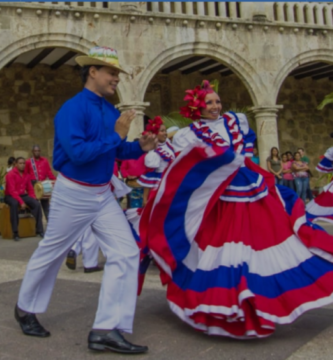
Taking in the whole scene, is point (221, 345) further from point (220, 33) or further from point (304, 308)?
point (220, 33)

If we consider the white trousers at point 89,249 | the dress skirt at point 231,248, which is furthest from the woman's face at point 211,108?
the white trousers at point 89,249

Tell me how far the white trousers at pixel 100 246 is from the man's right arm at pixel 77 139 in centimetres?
26

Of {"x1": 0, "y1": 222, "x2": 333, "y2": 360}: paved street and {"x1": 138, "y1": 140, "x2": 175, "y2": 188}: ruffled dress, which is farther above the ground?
{"x1": 138, "y1": 140, "x2": 175, "y2": 188}: ruffled dress

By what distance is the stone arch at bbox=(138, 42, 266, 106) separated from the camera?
1241 cm

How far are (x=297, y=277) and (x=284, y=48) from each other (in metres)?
11.3

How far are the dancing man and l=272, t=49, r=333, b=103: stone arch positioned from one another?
10596 millimetres

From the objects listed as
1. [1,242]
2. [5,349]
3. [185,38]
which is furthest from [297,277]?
[185,38]

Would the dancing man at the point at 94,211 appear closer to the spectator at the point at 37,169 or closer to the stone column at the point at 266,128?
the spectator at the point at 37,169

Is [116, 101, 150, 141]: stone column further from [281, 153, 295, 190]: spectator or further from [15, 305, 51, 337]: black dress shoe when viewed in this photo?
[15, 305, 51, 337]: black dress shoe

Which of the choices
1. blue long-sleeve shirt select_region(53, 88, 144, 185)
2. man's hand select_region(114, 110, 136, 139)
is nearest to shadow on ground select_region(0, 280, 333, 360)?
blue long-sleeve shirt select_region(53, 88, 144, 185)

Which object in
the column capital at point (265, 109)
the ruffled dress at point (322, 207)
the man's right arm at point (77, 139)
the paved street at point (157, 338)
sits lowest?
the paved street at point (157, 338)

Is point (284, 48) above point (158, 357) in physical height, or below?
above

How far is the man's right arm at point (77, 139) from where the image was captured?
3.21 m

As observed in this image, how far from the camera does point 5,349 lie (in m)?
3.34
